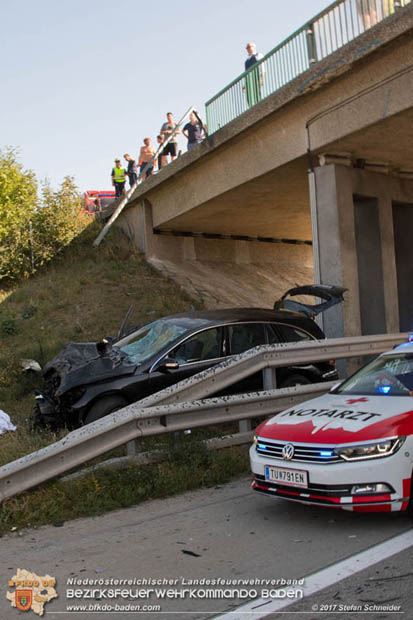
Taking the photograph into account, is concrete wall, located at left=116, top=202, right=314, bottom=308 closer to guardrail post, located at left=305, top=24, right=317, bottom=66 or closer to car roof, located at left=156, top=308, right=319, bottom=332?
guardrail post, located at left=305, top=24, right=317, bottom=66

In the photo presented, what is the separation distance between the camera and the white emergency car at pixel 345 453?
4367mm

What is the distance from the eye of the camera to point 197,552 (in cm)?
423

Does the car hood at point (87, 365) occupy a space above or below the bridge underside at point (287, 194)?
below

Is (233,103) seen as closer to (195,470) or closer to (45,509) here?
(195,470)

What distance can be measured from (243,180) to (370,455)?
11238 mm

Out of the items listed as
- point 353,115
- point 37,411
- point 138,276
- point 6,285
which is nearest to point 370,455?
point 37,411

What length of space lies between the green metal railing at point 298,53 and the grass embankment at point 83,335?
5237 mm

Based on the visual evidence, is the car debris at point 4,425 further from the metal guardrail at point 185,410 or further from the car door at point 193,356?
the metal guardrail at point 185,410

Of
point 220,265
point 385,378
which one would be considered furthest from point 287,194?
point 385,378

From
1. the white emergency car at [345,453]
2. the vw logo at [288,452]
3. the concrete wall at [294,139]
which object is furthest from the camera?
the concrete wall at [294,139]

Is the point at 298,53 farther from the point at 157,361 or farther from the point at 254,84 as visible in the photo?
the point at 157,361

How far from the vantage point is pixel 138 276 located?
1872 cm

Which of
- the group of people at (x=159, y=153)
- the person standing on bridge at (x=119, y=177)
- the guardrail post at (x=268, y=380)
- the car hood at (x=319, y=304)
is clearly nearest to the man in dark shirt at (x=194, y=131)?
the group of people at (x=159, y=153)

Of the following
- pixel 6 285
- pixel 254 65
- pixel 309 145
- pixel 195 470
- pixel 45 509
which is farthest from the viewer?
pixel 6 285
